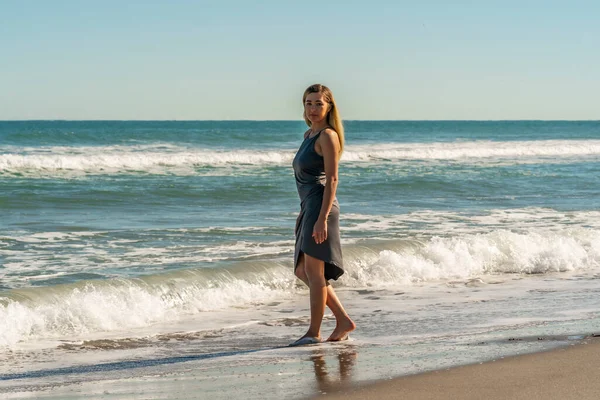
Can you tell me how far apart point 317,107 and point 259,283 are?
10.4 feet

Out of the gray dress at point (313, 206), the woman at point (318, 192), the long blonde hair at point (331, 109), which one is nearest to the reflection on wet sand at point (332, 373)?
the woman at point (318, 192)

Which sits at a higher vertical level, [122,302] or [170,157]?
[170,157]

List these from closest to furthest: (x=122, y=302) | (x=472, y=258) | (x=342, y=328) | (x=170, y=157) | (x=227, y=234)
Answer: (x=342, y=328)
(x=122, y=302)
(x=472, y=258)
(x=227, y=234)
(x=170, y=157)

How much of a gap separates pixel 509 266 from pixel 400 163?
20972mm

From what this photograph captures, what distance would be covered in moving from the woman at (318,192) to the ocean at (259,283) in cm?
52

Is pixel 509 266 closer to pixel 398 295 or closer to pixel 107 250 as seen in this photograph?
pixel 398 295

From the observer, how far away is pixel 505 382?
4.33 metres

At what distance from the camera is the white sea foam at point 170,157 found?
82.5 ft

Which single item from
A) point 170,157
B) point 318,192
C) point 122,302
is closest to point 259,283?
point 122,302

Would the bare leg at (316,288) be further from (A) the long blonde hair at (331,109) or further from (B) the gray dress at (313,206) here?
(A) the long blonde hair at (331,109)

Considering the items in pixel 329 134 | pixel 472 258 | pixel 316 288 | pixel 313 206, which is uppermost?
pixel 329 134

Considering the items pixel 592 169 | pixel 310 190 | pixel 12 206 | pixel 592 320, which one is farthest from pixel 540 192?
pixel 310 190

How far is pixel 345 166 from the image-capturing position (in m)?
28.2

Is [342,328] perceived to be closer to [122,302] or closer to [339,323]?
[339,323]
